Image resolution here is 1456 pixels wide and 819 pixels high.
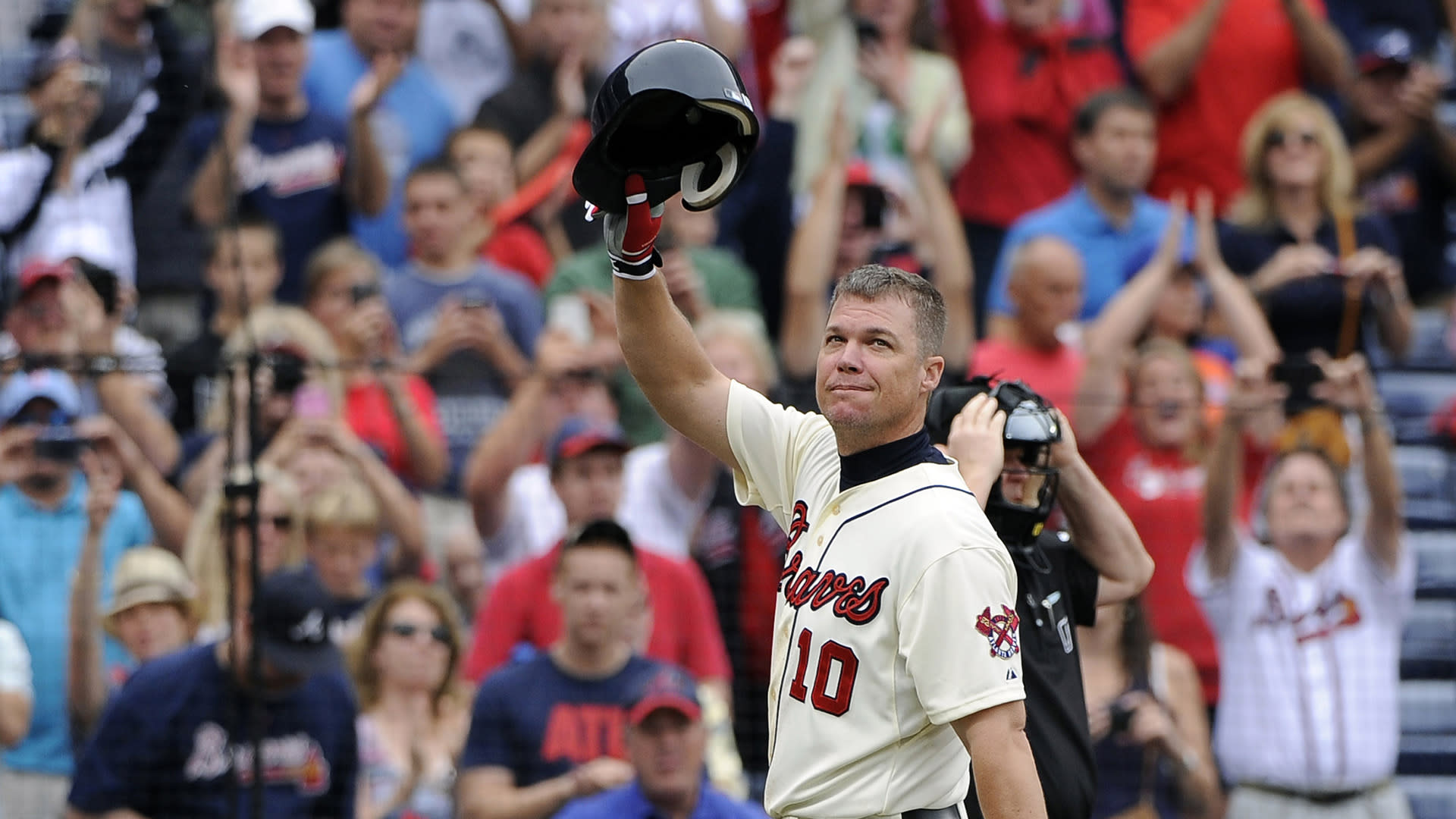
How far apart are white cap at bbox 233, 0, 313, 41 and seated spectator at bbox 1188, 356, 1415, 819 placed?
171 inches

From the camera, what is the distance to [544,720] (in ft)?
21.1

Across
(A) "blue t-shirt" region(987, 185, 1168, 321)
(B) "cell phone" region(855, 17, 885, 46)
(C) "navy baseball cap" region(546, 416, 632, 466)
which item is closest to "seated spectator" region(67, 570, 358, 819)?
(C) "navy baseball cap" region(546, 416, 632, 466)

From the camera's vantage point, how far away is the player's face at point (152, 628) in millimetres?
6734

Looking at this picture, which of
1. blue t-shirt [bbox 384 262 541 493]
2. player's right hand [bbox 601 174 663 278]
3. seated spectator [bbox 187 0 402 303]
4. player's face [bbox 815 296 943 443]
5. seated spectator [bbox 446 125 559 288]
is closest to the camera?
player's face [bbox 815 296 943 443]

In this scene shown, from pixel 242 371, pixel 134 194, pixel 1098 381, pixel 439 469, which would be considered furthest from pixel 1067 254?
pixel 134 194

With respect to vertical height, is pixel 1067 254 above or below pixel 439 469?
above

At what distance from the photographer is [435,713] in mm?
6863

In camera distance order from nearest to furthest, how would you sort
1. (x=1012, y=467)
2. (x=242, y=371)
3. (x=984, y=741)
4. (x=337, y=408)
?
1. (x=984, y=741)
2. (x=1012, y=467)
3. (x=242, y=371)
4. (x=337, y=408)

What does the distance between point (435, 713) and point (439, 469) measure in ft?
3.74

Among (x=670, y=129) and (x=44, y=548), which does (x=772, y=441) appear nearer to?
(x=670, y=129)

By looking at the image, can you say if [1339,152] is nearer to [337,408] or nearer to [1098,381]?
[1098,381]

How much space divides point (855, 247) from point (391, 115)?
2.25 m

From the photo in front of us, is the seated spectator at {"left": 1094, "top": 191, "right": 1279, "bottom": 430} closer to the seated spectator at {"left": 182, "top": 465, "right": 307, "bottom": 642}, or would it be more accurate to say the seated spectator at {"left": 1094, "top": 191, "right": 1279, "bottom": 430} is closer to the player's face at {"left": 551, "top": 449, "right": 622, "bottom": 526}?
the player's face at {"left": 551, "top": 449, "right": 622, "bottom": 526}

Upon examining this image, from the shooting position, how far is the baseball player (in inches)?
138
